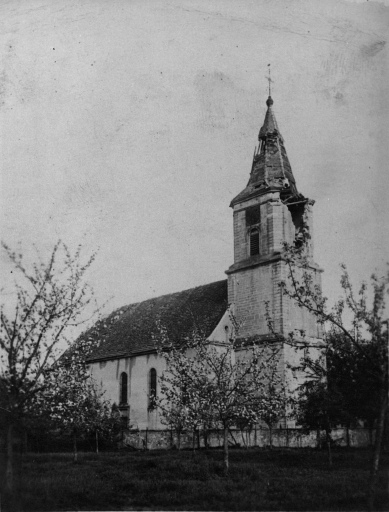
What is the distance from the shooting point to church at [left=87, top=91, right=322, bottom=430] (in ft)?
103

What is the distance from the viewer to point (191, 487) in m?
13.7

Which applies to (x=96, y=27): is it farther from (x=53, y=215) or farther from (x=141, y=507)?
(x=141, y=507)

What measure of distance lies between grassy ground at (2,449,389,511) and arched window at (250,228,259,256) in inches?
660

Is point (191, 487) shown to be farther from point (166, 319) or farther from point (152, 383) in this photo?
point (166, 319)

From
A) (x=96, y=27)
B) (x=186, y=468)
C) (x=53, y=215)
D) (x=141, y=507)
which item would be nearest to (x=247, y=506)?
(x=141, y=507)

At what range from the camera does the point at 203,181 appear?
17219mm

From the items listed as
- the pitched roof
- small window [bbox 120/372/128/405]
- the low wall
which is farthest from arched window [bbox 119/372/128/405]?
the low wall

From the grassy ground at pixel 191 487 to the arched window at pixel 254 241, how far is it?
55.0 feet

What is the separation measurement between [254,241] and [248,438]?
37.2 ft

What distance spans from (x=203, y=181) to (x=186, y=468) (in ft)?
27.9

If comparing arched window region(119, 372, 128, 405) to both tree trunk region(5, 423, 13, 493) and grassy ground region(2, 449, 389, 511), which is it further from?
tree trunk region(5, 423, 13, 493)

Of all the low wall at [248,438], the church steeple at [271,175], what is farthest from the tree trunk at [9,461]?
the church steeple at [271,175]

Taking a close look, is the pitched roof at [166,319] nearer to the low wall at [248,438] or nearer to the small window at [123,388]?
the small window at [123,388]

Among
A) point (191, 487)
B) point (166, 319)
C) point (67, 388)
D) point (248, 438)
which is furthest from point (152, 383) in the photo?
point (67, 388)
